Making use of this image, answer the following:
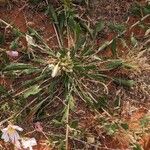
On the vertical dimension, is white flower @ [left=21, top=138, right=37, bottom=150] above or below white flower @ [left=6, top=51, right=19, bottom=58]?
below

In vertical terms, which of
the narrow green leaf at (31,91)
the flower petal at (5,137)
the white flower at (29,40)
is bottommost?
the flower petal at (5,137)

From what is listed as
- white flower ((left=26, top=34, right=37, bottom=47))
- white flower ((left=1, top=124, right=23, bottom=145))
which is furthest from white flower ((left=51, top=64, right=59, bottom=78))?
white flower ((left=1, top=124, right=23, bottom=145))

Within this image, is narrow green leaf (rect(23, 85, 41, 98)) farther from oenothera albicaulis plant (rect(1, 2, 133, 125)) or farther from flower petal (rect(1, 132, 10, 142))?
flower petal (rect(1, 132, 10, 142))

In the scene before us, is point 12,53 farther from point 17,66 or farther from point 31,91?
point 31,91

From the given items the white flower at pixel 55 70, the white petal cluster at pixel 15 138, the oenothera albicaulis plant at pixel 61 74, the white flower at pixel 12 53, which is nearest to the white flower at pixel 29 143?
the white petal cluster at pixel 15 138

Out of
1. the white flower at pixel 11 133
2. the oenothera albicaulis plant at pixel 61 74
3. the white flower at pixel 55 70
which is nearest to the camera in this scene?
the white flower at pixel 11 133

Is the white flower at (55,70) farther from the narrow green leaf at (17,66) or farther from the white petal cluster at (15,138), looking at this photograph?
the white petal cluster at (15,138)

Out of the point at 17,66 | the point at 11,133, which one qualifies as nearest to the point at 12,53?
the point at 17,66

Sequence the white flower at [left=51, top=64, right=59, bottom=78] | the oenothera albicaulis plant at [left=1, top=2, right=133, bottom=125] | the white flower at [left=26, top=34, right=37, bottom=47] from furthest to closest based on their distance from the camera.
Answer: the white flower at [left=26, top=34, right=37, bottom=47], the oenothera albicaulis plant at [left=1, top=2, right=133, bottom=125], the white flower at [left=51, top=64, right=59, bottom=78]

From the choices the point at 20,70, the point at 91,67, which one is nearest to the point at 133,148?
the point at 91,67

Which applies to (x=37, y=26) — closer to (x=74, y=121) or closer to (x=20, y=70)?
(x=20, y=70)

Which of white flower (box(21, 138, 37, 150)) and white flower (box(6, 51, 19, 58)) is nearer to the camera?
white flower (box(21, 138, 37, 150))
